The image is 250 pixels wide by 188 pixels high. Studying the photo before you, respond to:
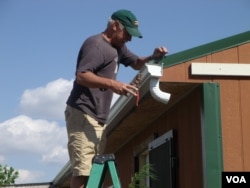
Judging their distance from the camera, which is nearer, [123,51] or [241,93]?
[123,51]

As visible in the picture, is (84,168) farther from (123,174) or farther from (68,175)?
(68,175)

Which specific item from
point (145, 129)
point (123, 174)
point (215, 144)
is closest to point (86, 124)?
point (215, 144)

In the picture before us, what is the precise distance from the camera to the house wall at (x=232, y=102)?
4816 millimetres

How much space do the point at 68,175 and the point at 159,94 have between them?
867 centimetres

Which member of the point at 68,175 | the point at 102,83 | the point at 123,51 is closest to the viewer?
the point at 102,83

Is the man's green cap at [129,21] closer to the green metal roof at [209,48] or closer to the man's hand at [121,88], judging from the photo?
the man's hand at [121,88]

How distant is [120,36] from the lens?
3279mm

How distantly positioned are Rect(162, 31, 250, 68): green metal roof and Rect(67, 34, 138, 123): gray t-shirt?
168 cm

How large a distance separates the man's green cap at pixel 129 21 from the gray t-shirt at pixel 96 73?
164 mm

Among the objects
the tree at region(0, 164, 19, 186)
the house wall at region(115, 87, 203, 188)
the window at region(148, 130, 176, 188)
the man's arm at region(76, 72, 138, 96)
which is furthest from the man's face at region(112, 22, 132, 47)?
the tree at region(0, 164, 19, 186)

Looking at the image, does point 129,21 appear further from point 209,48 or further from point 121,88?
point 209,48

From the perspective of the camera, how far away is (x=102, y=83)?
2926mm

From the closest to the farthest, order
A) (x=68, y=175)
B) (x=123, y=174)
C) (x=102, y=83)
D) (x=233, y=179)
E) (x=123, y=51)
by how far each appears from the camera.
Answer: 1. (x=102, y=83)
2. (x=123, y=51)
3. (x=233, y=179)
4. (x=123, y=174)
5. (x=68, y=175)

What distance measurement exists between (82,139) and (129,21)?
769 mm
